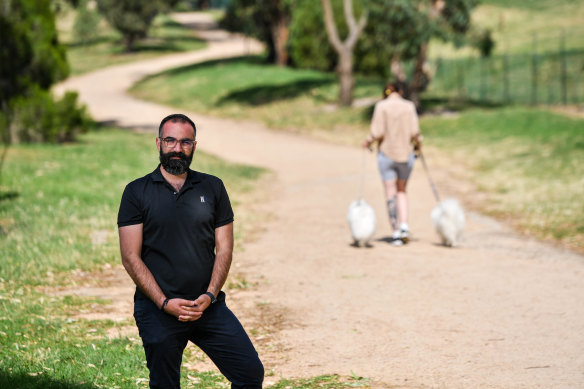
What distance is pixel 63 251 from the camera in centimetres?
969

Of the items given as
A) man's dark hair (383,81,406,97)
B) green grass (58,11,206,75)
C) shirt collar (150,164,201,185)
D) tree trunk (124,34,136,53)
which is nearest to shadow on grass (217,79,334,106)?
green grass (58,11,206,75)

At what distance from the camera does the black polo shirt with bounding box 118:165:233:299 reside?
13.6 ft

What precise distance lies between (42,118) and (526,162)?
37.6ft

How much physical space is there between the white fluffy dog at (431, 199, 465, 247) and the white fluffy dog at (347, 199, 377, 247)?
0.87 metres

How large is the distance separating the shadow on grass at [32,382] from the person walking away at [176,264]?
55.1 inches

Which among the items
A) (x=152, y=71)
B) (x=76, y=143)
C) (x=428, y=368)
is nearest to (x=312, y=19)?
(x=152, y=71)

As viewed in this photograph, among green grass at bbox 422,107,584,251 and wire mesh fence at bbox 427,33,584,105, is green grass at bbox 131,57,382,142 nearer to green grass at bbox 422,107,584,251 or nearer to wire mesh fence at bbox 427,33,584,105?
wire mesh fence at bbox 427,33,584,105

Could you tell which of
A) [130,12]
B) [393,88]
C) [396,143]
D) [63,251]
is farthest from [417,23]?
[130,12]

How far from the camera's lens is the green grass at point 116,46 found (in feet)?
185

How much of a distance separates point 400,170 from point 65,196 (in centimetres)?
554

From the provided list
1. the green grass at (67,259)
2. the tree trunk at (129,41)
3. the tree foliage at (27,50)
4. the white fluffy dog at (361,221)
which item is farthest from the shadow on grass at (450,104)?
the tree trunk at (129,41)

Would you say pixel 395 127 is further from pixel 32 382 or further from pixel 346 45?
pixel 346 45

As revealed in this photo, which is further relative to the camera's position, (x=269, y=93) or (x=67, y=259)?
(x=269, y=93)

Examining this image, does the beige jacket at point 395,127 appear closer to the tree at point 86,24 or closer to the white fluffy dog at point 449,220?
the white fluffy dog at point 449,220
